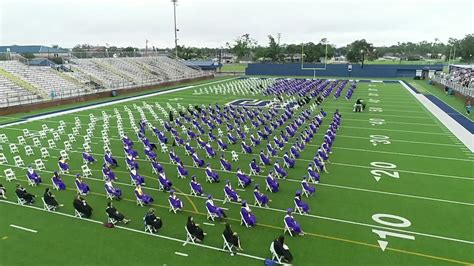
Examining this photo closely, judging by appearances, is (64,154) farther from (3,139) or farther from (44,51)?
(44,51)

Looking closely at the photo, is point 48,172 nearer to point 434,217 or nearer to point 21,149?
point 21,149

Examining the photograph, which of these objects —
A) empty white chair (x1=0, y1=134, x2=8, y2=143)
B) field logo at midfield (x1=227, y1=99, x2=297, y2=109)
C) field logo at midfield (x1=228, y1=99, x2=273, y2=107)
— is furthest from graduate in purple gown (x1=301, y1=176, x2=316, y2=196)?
field logo at midfield (x1=228, y1=99, x2=273, y2=107)

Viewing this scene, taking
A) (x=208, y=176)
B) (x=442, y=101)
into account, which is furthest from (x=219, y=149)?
(x=442, y=101)

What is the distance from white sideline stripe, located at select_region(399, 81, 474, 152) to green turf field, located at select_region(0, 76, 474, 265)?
159cm

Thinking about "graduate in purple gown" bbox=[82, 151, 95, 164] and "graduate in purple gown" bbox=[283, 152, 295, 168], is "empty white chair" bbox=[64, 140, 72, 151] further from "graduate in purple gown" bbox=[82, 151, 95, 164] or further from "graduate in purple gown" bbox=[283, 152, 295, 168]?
"graduate in purple gown" bbox=[283, 152, 295, 168]

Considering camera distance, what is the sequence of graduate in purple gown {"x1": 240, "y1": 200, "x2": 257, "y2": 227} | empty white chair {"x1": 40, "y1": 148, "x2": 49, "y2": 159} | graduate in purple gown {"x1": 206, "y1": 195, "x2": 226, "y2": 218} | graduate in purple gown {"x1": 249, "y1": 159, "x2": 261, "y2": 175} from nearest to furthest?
graduate in purple gown {"x1": 240, "y1": 200, "x2": 257, "y2": 227} < graduate in purple gown {"x1": 206, "y1": 195, "x2": 226, "y2": 218} < graduate in purple gown {"x1": 249, "y1": 159, "x2": 261, "y2": 175} < empty white chair {"x1": 40, "y1": 148, "x2": 49, "y2": 159}

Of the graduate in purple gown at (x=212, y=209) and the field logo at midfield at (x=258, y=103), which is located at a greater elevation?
the field logo at midfield at (x=258, y=103)

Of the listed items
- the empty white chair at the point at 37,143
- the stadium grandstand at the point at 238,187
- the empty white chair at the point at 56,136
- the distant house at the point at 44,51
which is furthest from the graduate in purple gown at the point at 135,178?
the distant house at the point at 44,51

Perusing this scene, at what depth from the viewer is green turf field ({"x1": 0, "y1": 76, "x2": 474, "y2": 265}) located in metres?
9.97

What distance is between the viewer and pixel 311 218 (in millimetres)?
12188

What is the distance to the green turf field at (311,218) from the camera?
9969 mm

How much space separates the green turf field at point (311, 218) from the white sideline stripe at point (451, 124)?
1.59 metres

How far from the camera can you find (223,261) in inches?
378

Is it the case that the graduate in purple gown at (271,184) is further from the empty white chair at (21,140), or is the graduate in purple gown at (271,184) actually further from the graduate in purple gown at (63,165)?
the empty white chair at (21,140)
